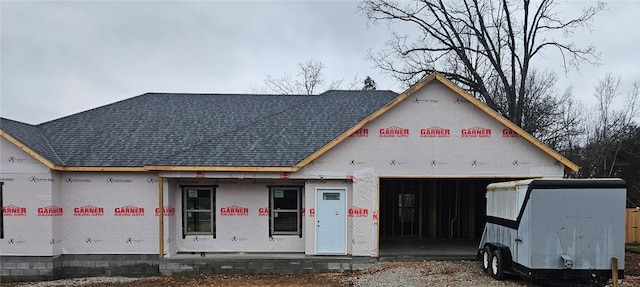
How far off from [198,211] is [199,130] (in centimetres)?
290

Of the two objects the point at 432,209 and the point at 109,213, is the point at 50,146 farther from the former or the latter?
the point at 432,209

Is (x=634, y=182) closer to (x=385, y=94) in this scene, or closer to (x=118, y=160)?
(x=385, y=94)

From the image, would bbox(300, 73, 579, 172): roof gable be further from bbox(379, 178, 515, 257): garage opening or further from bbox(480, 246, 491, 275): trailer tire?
bbox(379, 178, 515, 257): garage opening

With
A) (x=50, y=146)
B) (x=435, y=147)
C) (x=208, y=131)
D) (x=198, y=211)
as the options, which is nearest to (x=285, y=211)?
(x=198, y=211)

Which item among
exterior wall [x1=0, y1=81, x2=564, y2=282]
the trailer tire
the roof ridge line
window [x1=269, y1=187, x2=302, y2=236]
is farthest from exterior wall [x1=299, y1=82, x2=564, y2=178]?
the roof ridge line

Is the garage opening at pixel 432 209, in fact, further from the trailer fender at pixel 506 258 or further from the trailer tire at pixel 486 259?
the trailer fender at pixel 506 258

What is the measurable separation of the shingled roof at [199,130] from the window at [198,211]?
4.49 ft

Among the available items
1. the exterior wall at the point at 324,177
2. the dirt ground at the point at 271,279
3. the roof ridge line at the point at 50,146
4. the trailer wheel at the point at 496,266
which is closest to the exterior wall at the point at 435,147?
the exterior wall at the point at 324,177

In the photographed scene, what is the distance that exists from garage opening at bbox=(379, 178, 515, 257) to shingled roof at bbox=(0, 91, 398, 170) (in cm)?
374

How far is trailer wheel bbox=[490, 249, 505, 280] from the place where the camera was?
966cm

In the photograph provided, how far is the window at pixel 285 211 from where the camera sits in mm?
12734

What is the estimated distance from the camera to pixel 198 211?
41.9 feet

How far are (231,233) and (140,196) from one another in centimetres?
293

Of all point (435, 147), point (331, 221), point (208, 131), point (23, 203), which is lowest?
point (331, 221)
